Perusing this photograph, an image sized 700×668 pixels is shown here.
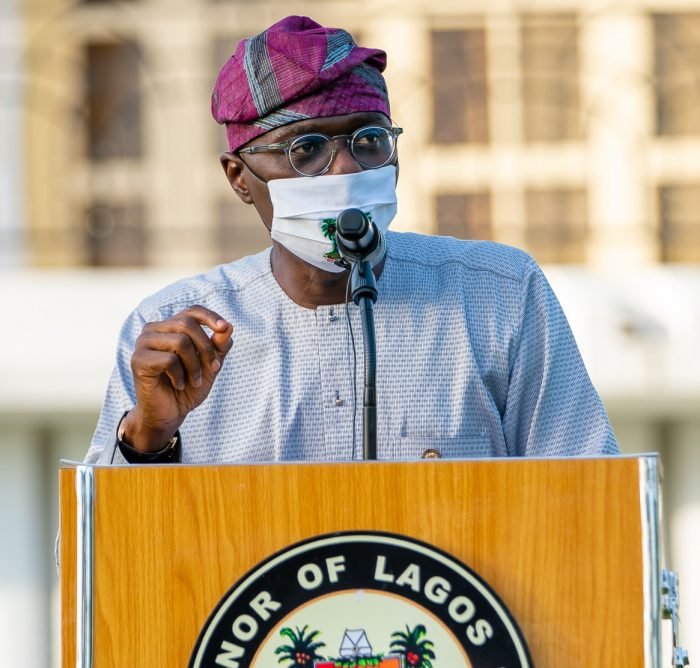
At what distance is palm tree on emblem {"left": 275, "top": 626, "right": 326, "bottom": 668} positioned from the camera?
1750 mm

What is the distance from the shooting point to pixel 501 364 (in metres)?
2.42

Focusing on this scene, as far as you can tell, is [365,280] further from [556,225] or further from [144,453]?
[556,225]

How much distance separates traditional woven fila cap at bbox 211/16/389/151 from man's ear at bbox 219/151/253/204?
0.03 m

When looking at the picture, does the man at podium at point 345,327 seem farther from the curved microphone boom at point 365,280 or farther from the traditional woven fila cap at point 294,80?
the curved microphone boom at point 365,280

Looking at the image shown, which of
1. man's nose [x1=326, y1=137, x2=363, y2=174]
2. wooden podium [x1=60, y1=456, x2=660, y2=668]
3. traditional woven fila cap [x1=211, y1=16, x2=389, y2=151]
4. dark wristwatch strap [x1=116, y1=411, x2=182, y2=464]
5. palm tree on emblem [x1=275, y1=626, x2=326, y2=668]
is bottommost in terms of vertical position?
palm tree on emblem [x1=275, y1=626, x2=326, y2=668]

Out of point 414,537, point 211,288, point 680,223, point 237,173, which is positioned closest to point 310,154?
point 237,173

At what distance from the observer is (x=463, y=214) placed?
22.9ft

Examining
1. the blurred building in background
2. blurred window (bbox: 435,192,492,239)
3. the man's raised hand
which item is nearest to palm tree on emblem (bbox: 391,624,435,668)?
the man's raised hand

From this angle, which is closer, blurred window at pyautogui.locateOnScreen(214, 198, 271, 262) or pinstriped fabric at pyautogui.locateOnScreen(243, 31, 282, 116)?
pinstriped fabric at pyautogui.locateOnScreen(243, 31, 282, 116)

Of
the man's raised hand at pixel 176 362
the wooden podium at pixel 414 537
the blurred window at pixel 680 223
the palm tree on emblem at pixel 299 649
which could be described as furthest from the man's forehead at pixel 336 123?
the blurred window at pixel 680 223

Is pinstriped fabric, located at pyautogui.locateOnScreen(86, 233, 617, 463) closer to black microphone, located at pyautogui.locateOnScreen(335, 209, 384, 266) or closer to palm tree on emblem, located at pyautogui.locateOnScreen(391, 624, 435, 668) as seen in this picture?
black microphone, located at pyautogui.locateOnScreen(335, 209, 384, 266)

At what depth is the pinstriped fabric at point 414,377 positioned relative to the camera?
2.37 metres

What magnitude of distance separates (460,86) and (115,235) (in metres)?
1.78

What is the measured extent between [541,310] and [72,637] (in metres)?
1.01
